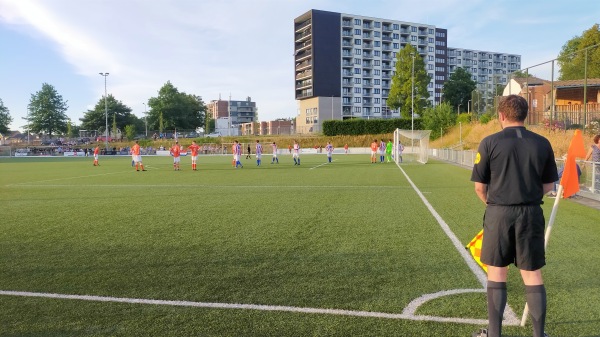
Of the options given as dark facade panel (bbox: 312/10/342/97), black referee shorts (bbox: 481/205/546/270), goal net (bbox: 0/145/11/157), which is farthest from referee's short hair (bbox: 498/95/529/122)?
dark facade panel (bbox: 312/10/342/97)

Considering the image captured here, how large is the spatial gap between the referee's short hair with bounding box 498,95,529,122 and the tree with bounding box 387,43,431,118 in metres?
65.8

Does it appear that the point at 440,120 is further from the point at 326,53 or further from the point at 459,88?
the point at 326,53

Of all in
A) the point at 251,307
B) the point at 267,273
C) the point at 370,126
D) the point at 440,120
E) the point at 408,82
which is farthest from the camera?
the point at 370,126

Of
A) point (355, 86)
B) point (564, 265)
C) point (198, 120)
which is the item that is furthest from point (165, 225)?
point (198, 120)

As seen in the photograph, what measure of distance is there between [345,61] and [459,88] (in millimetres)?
24656

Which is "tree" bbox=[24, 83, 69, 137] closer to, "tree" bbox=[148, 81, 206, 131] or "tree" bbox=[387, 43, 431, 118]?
"tree" bbox=[148, 81, 206, 131]

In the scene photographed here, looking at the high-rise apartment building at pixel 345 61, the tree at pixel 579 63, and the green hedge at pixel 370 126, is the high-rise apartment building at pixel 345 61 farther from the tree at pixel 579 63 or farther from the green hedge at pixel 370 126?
the tree at pixel 579 63

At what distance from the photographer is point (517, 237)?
3119mm

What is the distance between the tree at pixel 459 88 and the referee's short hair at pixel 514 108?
91918mm

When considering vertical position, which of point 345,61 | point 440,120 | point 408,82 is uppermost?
point 345,61

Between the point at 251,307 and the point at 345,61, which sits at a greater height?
the point at 345,61

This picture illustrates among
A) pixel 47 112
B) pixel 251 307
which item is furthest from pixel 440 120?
pixel 47 112

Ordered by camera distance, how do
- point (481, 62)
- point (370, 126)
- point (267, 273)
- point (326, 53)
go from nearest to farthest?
point (267, 273) → point (370, 126) → point (326, 53) → point (481, 62)

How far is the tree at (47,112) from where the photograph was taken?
9444cm
